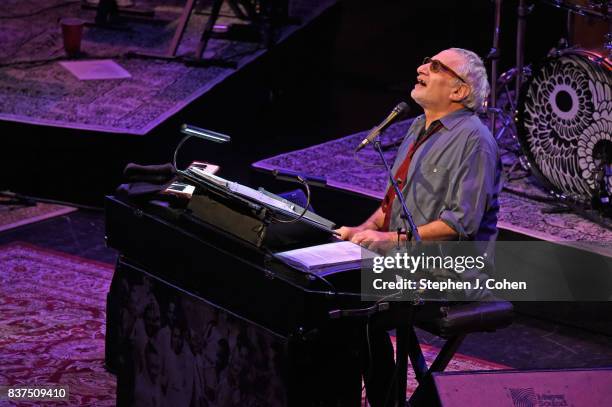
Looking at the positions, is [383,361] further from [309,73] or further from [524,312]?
[309,73]

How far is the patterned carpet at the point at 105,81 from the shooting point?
23.8 ft

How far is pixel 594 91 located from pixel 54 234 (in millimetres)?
3349

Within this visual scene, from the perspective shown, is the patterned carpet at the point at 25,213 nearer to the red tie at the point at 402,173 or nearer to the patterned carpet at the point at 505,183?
the patterned carpet at the point at 505,183

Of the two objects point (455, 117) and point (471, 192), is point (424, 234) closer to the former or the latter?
point (471, 192)

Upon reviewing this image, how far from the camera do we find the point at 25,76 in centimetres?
789

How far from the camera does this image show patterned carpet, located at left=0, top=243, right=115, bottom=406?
4.59 m

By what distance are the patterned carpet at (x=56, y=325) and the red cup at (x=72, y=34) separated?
2.50 meters

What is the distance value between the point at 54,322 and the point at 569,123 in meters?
3.14

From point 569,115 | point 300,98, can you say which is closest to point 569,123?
point 569,115

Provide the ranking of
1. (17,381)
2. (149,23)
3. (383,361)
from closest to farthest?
1. (383,361)
2. (17,381)
3. (149,23)

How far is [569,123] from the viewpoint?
615 cm

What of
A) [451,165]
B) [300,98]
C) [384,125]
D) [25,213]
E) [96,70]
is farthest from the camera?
[300,98]

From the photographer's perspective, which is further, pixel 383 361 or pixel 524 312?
pixel 524 312

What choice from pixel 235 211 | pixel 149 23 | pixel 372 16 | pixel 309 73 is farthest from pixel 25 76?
pixel 235 211
